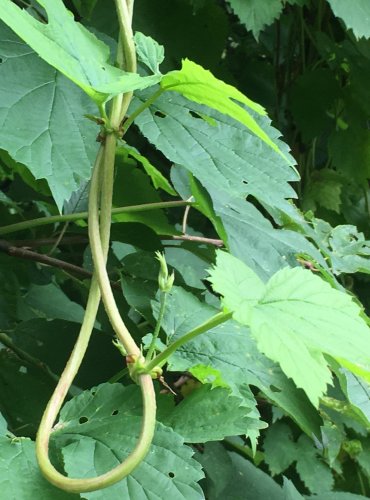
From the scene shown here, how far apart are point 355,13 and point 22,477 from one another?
3.07 ft

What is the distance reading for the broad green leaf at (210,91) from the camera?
0.50m

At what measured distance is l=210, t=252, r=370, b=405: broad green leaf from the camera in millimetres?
402

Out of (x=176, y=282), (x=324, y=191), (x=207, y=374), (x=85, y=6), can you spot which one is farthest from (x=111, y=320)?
(x=324, y=191)

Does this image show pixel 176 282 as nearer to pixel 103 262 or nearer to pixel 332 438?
pixel 103 262

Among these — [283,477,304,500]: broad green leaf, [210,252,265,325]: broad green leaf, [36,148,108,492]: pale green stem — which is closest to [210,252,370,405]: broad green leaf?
[210,252,265,325]: broad green leaf

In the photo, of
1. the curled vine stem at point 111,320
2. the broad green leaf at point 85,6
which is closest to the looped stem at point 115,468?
the curled vine stem at point 111,320

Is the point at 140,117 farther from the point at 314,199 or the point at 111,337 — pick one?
the point at 314,199

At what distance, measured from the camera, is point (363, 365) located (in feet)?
1.37

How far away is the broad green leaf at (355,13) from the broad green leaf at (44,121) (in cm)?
61

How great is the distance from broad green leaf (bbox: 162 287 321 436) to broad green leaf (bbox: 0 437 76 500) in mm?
142

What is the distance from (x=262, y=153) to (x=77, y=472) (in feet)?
1.13

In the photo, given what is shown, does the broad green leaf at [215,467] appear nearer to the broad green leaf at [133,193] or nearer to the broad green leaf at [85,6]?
the broad green leaf at [133,193]

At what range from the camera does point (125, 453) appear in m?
0.47

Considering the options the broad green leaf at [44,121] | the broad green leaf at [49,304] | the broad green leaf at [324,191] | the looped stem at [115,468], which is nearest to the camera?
the looped stem at [115,468]
